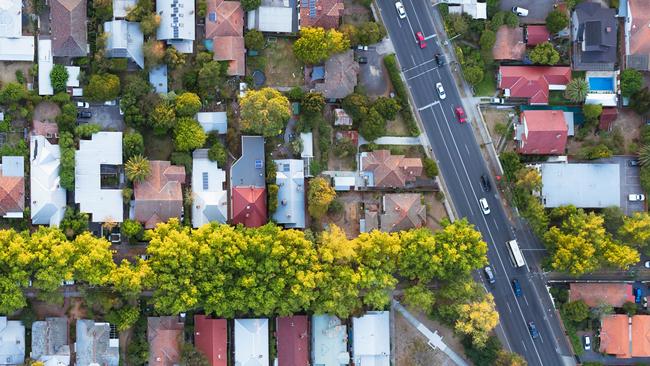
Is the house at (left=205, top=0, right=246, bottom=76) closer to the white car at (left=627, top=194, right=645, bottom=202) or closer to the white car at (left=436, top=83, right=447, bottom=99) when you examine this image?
the white car at (left=436, top=83, right=447, bottom=99)

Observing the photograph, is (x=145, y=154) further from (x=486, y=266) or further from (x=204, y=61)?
(x=486, y=266)

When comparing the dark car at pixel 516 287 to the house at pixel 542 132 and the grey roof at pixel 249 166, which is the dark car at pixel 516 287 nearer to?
the house at pixel 542 132

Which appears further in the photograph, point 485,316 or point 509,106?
point 509,106

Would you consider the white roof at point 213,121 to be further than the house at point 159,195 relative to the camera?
Yes

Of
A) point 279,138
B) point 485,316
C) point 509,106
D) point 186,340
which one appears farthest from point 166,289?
point 509,106

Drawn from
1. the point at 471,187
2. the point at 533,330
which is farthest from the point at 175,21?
the point at 533,330

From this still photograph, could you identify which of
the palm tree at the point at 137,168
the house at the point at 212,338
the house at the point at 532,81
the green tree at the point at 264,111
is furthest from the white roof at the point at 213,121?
the house at the point at 532,81

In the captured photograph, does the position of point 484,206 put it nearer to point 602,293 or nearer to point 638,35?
point 602,293
